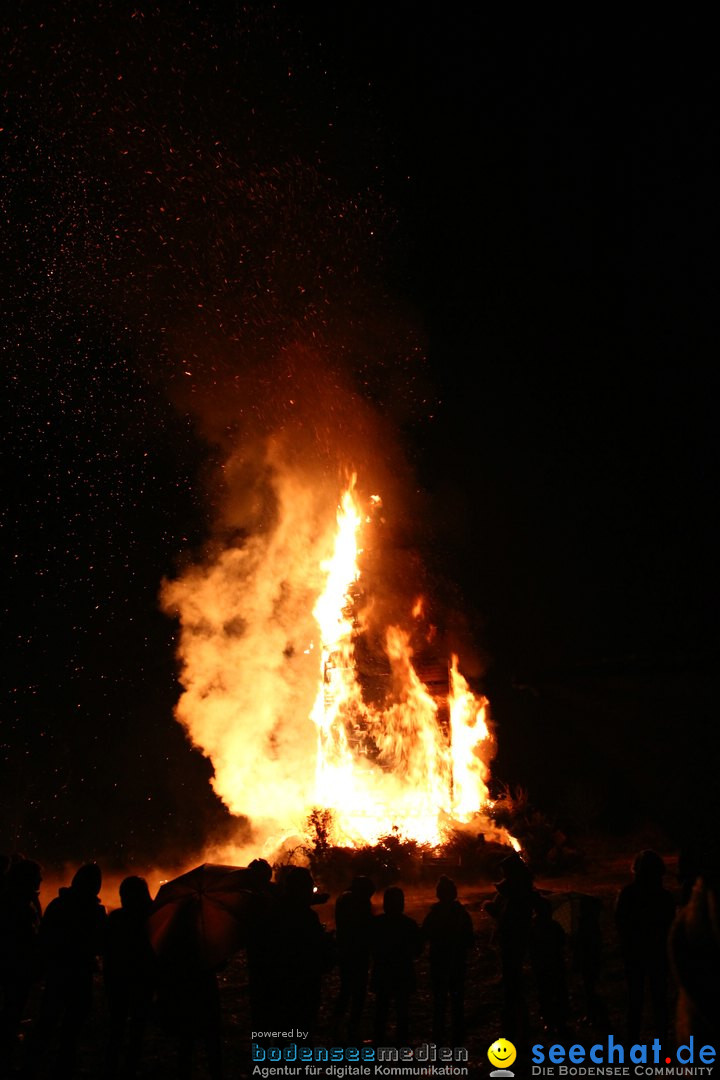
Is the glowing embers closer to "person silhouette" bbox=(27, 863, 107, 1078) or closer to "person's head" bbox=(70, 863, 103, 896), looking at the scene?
"person silhouette" bbox=(27, 863, 107, 1078)

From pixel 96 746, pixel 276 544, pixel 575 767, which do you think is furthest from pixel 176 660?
pixel 575 767

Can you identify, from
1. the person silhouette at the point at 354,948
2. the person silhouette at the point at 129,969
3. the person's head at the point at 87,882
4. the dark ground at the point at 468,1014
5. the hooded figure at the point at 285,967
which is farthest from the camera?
the person silhouette at the point at 354,948

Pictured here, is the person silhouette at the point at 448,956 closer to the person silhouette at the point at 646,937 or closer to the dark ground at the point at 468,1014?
the dark ground at the point at 468,1014

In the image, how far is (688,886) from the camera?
16.6 ft

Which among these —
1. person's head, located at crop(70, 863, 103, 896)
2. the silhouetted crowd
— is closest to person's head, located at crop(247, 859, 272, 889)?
the silhouetted crowd

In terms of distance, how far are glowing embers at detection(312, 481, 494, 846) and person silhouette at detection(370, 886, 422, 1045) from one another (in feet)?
35.0

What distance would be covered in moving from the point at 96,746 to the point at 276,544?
29.2ft

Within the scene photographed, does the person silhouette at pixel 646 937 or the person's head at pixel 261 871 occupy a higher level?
the person's head at pixel 261 871

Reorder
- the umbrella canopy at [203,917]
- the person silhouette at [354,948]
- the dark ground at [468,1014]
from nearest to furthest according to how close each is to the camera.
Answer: the umbrella canopy at [203,917], the dark ground at [468,1014], the person silhouette at [354,948]

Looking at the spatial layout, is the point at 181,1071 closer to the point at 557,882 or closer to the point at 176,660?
the point at 557,882

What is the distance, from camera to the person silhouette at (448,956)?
17.9 feet

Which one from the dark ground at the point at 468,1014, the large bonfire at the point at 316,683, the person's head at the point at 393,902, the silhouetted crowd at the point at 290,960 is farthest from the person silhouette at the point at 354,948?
the large bonfire at the point at 316,683

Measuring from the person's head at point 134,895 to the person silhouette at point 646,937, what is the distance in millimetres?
3424

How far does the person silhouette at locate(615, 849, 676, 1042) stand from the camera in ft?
16.8
